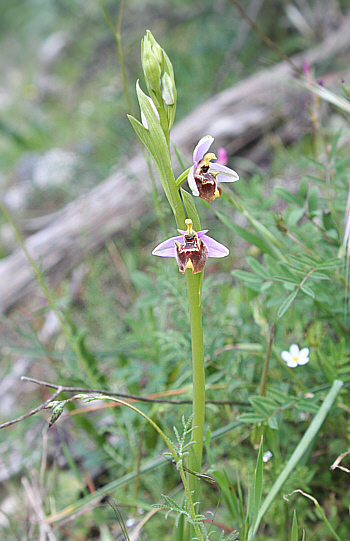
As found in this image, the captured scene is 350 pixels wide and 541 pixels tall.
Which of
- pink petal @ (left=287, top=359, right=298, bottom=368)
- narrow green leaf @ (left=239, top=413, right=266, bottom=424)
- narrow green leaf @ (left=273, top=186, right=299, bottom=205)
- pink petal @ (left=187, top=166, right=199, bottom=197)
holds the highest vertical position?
pink petal @ (left=187, top=166, right=199, bottom=197)

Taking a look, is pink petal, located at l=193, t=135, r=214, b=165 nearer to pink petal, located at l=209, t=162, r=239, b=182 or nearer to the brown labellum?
pink petal, located at l=209, t=162, r=239, b=182

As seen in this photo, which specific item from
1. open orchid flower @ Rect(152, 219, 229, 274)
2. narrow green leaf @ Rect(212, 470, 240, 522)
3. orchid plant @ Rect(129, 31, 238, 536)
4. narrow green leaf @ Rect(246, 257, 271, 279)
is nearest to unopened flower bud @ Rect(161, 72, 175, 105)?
orchid plant @ Rect(129, 31, 238, 536)

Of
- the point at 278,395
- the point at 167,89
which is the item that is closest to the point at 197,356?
the point at 278,395

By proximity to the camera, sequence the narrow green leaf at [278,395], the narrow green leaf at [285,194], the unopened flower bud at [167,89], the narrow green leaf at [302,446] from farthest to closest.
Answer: the narrow green leaf at [285,194] < the narrow green leaf at [278,395] < the narrow green leaf at [302,446] < the unopened flower bud at [167,89]

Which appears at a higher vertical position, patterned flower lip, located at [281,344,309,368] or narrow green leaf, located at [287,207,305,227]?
narrow green leaf, located at [287,207,305,227]

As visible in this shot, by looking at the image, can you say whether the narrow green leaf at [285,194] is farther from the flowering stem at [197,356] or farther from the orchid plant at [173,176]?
the flowering stem at [197,356]

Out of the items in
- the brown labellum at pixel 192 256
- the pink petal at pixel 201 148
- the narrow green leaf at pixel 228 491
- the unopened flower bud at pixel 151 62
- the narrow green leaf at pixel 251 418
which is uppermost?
the unopened flower bud at pixel 151 62

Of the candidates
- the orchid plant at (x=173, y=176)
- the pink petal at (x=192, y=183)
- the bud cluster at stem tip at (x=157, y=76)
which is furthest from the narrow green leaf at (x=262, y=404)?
the bud cluster at stem tip at (x=157, y=76)
